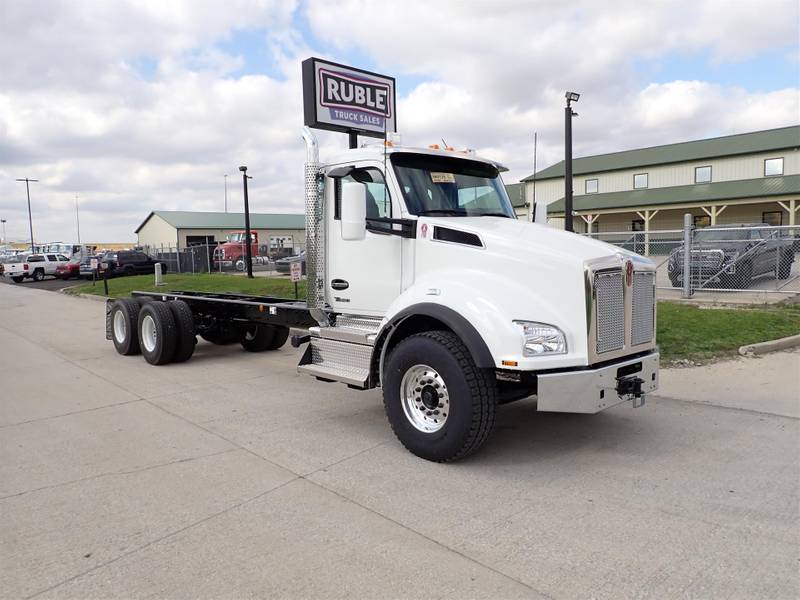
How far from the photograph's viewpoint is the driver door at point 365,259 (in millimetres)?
5676

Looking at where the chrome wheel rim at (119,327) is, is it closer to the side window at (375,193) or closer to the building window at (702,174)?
the side window at (375,193)

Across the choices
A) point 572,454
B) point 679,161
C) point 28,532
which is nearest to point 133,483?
point 28,532

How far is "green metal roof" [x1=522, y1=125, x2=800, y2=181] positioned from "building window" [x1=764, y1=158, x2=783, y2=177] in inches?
26.9

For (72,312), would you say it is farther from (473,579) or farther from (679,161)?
(679,161)

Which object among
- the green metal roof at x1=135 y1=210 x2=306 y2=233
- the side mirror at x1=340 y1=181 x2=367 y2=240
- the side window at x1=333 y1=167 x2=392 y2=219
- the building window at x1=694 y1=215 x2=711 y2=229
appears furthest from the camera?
the green metal roof at x1=135 y1=210 x2=306 y2=233

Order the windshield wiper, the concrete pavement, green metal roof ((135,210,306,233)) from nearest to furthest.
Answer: the concrete pavement < the windshield wiper < green metal roof ((135,210,306,233))

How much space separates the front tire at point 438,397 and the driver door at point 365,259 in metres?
0.82

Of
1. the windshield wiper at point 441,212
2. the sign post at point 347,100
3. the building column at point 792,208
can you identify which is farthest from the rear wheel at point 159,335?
the building column at point 792,208

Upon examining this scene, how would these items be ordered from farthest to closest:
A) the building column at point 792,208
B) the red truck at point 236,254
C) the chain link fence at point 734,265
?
the red truck at point 236,254, the building column at point 792,208, the chain link fence at point 734,265

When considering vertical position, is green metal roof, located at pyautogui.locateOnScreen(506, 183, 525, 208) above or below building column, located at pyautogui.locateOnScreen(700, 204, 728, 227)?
above

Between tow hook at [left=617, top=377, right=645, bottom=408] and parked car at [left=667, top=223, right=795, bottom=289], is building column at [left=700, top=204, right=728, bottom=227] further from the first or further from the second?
tow hook at [left=617, top=377, right=645, bottom=408]

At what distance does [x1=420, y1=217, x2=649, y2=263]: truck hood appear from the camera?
4.69m

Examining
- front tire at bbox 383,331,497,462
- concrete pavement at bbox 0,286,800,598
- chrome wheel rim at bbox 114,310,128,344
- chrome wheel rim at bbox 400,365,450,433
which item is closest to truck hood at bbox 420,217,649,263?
front tire at bbox 383,331,497,462

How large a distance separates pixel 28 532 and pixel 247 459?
164 cm
